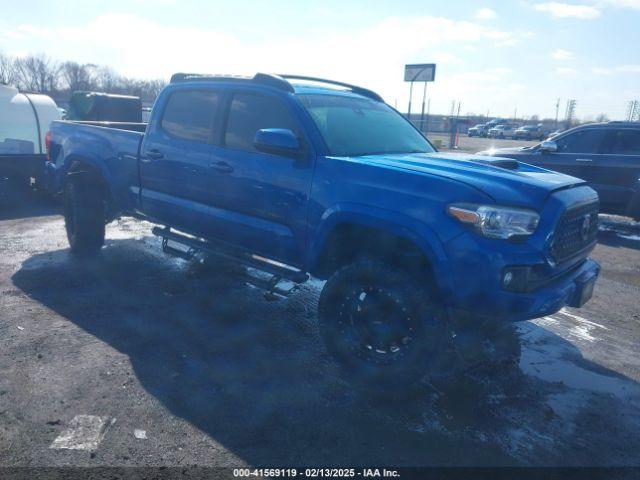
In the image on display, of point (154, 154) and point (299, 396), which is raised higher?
point (154, 154)

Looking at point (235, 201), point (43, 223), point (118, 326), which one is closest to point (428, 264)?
point (235, 201)

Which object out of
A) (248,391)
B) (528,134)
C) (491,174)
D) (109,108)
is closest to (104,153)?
(248,391)

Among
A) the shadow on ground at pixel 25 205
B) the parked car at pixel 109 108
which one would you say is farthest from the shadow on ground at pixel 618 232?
the parked car at pixel 109 108

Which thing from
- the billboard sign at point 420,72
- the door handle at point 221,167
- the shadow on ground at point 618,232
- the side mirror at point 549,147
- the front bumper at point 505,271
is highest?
the billboard sign at point 420,72

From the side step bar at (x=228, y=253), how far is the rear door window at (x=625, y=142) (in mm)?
7473

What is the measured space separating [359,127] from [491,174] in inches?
56.0

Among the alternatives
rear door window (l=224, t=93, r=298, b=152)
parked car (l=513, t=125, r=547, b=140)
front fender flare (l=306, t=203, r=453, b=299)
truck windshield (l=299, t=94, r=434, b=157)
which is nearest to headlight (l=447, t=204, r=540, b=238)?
front fender flare (l=306, t=203, r=453, b=299)

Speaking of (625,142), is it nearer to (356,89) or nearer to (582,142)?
(582,142)

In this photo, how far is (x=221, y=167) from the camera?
4633mm

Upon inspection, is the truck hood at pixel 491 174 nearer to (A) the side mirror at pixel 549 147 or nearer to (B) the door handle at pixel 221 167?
(B) the door handle at pixel 221 167

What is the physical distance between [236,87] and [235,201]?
1.07 meters

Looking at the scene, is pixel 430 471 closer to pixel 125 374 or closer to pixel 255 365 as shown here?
pixel 255 365

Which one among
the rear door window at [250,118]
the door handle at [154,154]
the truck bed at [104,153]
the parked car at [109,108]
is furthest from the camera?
the parked car at [109,108]

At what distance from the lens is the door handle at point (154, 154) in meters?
5.27
